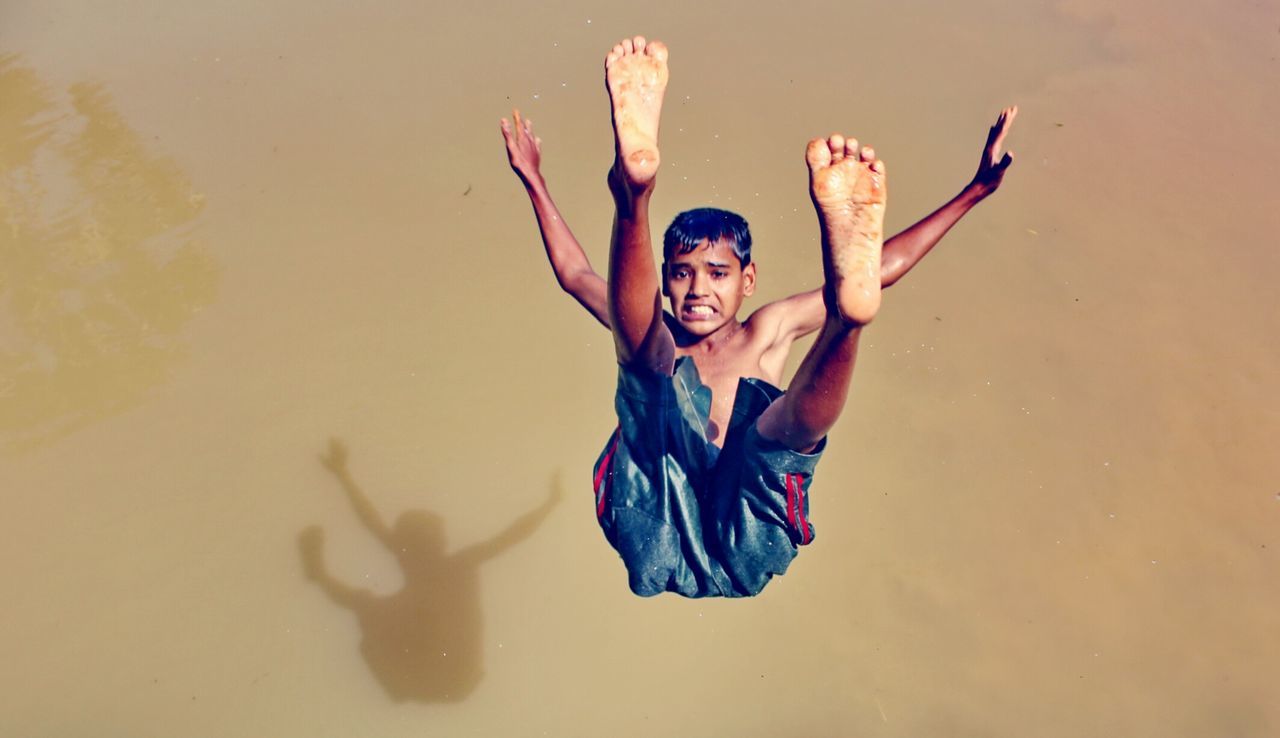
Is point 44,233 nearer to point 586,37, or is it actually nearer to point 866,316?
point 586,37

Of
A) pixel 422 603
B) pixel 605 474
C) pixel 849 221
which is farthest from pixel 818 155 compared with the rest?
Answer: pixel 422 603

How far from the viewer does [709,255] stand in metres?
2.31

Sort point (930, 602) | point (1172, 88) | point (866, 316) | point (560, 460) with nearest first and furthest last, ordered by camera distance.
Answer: point (866, 316) < point (930, 602) < point (560, 460) < point (1172, 88)

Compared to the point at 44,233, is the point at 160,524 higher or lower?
lower

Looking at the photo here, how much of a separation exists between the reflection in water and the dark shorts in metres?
1.88

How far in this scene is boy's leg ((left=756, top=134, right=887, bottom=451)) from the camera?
1.72m

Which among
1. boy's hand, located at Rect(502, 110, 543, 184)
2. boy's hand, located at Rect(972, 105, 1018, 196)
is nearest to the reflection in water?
boy's hand, located at Rect(502, 110, 543, 184)

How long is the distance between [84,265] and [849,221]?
2.91 m

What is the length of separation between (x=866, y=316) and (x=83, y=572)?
2503 mm

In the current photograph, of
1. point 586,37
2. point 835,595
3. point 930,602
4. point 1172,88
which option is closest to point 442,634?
point 835,595

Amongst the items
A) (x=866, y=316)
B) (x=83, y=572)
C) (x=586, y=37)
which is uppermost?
(x=866, y=316)

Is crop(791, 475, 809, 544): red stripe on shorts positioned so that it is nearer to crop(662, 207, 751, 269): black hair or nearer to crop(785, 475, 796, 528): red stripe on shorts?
crop(785, 475, 796, 528): red stripe on shorts

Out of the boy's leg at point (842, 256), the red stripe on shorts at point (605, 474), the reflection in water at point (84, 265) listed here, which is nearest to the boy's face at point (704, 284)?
the red stripe on shorts at point (605, 474)

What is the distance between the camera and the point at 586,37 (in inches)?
168
